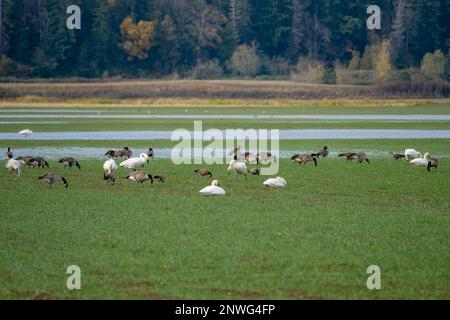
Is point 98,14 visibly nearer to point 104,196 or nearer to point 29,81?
point 29,81

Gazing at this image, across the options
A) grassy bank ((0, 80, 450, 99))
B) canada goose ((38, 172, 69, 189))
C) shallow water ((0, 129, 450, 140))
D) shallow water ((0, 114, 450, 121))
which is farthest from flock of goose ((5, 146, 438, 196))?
grassy bank ((0, 80, 450, 99))

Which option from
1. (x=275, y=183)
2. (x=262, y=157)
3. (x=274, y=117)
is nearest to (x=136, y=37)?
(x=274, y=117)

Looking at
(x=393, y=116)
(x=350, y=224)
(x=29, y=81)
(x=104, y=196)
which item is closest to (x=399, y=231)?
(x=350, y=224)

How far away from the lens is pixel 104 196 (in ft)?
73.0

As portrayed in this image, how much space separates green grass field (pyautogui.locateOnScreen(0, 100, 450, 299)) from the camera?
13.3m

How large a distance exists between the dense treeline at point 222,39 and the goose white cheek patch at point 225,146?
62.2 metres

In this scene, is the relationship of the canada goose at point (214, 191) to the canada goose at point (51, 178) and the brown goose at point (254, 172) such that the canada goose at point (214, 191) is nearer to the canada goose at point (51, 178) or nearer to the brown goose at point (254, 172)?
the canada goose at point (51, 178)

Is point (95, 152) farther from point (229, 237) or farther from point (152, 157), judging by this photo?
point (229, 237)

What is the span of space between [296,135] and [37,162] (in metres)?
18.4

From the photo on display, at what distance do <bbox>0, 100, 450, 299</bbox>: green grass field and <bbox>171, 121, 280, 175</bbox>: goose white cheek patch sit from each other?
104 inches

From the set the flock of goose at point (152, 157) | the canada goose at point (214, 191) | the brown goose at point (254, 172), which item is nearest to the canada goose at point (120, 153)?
the flock of goose at point (152, 157)

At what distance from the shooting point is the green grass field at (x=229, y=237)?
13258 mm

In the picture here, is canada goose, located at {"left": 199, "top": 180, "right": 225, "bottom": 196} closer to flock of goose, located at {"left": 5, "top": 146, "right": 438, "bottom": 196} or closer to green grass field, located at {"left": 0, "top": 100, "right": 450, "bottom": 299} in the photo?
flock of goose, located at {"left": 5, "top": 146, "right": 438, "bottom": 196}
